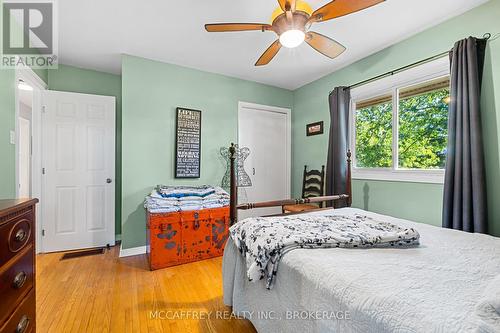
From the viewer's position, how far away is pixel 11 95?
2029mm

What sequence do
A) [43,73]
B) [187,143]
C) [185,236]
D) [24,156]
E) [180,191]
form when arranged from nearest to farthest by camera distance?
[185,236] < [180,191] < [43,73] < [187,143] < [24,156]

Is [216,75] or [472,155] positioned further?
[216,75]

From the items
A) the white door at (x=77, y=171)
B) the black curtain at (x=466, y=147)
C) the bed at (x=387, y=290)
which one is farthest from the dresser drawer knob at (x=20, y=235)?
the black curtain at (x=466, y=147)

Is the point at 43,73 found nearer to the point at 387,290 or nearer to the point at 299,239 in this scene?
the point at 299,239

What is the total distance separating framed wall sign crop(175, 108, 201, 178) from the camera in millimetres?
3100

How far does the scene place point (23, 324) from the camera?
3.41 ft

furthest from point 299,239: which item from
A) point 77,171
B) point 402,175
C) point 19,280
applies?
point 77,171

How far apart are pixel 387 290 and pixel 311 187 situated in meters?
2.85

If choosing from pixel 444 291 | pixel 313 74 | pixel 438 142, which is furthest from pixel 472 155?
pixel 313 74

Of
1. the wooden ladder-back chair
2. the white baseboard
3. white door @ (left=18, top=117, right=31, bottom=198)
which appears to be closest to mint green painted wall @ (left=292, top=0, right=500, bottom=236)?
the wooden ladder-back chair

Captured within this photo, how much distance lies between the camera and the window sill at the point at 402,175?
2.21 meters

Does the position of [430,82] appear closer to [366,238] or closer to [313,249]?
[366,238]

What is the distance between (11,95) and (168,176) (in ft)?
5.38

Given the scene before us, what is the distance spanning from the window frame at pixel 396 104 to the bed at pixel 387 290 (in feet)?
3.36
